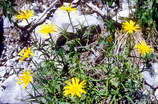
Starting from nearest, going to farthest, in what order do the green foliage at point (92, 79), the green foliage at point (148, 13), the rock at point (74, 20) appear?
the green foliage at point (92, 79) < the green foliage at point (148, 13) < the rock at point (74, 20)

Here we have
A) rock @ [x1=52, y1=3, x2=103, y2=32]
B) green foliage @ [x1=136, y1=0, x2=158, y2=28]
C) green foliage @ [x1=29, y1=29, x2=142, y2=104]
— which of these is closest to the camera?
green foliage @ [x1=29, y1=29, x2=142, y2=104]

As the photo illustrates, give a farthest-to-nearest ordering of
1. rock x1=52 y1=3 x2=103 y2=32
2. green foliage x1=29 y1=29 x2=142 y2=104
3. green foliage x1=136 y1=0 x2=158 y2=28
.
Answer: rock x1=52 y1=3 x2=103 y2=32
green foliage x1=136 y1=0 x2=158 y2=28
green foliage x1=29 y1=29 x2=142 y2=104

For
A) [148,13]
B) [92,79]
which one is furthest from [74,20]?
[92,79]

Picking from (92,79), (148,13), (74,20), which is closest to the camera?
(92,79)

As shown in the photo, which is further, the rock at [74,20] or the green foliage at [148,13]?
the rock at [74,20]

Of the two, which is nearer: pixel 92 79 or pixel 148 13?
pixel 92 79

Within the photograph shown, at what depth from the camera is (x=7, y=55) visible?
3.71 meters

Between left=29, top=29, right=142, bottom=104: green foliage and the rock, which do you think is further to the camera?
the rock

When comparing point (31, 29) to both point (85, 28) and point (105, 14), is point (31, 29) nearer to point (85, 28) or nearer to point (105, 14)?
point (85, 28)

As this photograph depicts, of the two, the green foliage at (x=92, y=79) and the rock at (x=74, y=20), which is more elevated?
the rock at (x=74, y=20)

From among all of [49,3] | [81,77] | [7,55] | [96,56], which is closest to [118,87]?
[81,77]

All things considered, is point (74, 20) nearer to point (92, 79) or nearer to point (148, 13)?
point (148, 13)

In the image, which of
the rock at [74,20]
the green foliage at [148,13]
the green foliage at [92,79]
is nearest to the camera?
the green foliage at [92,79]

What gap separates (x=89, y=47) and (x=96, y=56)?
16 centimetres
